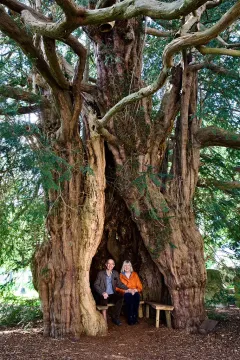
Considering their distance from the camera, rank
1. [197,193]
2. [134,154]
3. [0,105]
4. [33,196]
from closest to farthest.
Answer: [0,105], [33,196], [134,154], [197,193]

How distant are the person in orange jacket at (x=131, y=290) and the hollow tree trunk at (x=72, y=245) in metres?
0.70

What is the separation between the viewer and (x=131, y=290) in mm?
7062

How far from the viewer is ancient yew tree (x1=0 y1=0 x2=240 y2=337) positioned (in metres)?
6.14

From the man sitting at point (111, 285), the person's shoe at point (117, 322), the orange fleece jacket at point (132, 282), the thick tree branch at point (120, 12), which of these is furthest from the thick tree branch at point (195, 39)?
the person's shoe at point (117, 322)

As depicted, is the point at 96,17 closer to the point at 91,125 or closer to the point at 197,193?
the point at 91,125

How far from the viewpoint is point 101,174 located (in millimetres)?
6816

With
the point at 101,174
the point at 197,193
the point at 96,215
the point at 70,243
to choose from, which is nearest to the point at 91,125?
the point at 101,174

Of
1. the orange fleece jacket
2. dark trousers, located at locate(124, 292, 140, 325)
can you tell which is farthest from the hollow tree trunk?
the orange fleece jacket

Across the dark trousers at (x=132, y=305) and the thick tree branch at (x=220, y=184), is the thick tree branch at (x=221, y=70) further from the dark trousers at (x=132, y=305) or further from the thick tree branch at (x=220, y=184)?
the dark trousers at (x=132, y=305)

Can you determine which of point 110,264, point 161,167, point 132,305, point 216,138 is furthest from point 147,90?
point 132,305

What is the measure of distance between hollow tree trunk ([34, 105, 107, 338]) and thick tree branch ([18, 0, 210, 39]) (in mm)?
2253

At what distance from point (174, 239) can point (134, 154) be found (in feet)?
5.15

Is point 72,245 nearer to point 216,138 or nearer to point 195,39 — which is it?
point 216,138

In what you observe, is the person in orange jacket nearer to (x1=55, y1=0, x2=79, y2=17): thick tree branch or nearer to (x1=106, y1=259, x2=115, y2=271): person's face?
(x1=106, y1=259, x2=115, y2=271): person's face
